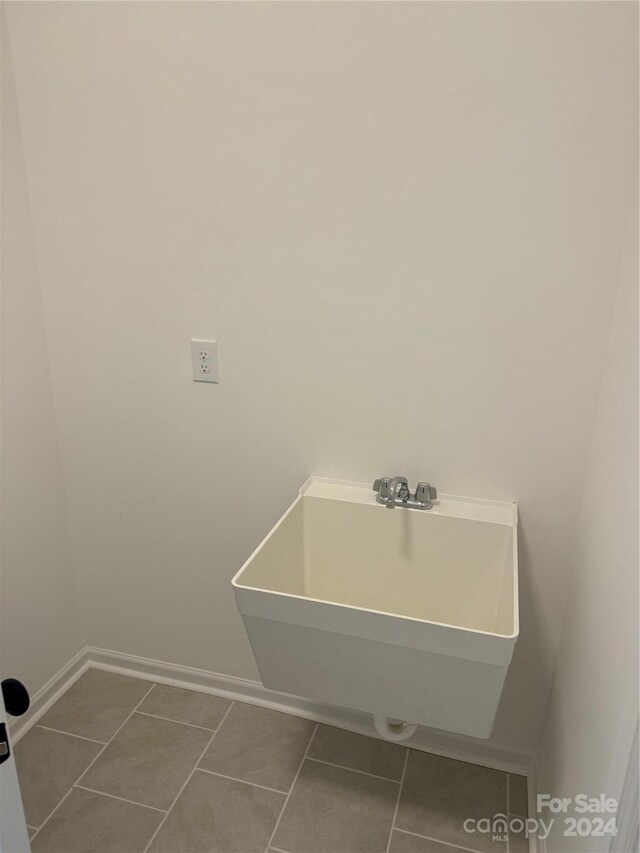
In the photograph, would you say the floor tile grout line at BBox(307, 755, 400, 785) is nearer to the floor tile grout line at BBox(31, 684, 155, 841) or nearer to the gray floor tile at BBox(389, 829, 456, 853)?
the gray floor tile at BBox(389, 829, 456, 853)

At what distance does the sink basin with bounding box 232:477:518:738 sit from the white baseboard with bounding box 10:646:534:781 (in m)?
0.48

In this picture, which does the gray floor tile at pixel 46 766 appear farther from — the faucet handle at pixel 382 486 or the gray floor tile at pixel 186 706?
the faucet handle at pixel 382 486

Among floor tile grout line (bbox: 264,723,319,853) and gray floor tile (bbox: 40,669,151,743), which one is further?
gray floor tile (bbox: 40,669,151,743)

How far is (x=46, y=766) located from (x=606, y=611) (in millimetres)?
1560

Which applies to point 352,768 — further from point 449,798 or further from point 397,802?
point 449,798

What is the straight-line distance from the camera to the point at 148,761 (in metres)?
1.78

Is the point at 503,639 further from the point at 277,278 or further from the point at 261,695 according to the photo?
the point at 261,695

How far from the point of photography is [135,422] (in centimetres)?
182

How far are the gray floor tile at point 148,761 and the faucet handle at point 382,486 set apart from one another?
3.11ft

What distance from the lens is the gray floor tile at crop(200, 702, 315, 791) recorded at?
1746 mm

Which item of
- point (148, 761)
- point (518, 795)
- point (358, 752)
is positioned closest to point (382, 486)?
point (358, 752)

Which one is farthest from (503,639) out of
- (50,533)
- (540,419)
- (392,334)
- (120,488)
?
(50,533)

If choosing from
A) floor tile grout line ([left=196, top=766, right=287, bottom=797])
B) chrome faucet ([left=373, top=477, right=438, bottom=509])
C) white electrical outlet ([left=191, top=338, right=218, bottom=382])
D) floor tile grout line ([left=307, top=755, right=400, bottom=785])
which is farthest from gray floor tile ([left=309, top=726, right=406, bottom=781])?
white electrical outlet ([left=191, top=338, right=218, bottom=382])

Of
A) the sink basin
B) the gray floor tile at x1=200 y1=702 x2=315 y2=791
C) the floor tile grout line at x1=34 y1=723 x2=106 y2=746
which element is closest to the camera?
the sink basin
